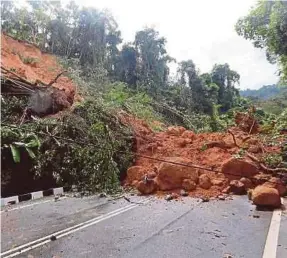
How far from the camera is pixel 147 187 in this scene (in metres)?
8.71

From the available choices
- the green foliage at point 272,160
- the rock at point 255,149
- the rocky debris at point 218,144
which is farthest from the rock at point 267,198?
the rocky debris at point 218,144

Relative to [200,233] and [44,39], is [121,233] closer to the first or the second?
[200,233]

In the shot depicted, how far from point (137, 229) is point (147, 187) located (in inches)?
118

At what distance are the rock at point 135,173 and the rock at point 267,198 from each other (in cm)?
333

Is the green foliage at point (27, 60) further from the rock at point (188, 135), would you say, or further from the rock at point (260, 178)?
the rock at point (260, 178)

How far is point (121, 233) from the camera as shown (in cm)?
552

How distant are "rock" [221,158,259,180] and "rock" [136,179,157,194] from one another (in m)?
1.94

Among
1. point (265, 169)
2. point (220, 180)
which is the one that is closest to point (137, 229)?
point (220, 180)

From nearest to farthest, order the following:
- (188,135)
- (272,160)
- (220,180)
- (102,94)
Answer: (220,180), (272,160), (188,135), (102,94)

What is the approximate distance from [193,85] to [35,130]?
20.9 meters

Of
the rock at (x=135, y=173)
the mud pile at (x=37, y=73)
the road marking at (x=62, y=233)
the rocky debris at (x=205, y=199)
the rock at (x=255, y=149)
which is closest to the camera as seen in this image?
the road marking at (x=62, y=233)

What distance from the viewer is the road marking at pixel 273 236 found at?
459 centimetres

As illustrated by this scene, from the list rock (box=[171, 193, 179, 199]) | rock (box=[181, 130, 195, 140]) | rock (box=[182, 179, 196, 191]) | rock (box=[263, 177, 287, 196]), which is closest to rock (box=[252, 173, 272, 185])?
rock (box=[263, 177, 287, 196])

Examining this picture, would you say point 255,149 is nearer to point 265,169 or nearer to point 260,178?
point 265,169
